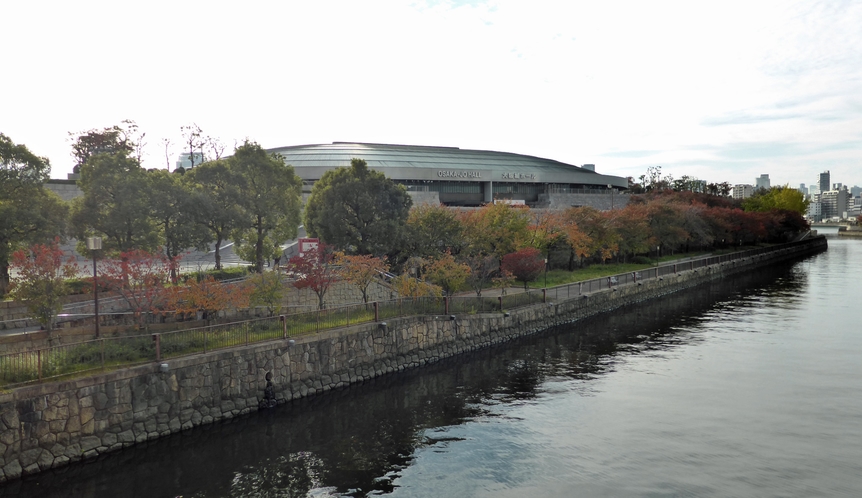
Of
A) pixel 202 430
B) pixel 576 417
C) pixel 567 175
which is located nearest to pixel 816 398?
pixel 576 417

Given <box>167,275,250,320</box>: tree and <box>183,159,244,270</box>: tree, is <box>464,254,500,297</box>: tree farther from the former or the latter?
<box>167,275,250,320</box>: tree

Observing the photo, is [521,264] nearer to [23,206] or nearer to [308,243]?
[308,243]

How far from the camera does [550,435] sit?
846 inches

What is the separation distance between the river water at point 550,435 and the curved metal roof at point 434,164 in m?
53.7

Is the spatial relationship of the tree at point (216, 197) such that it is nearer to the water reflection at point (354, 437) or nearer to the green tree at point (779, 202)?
the water reflection at point (354, 437)

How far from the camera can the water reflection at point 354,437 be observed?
1752 centimetres

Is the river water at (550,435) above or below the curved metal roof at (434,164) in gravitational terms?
below

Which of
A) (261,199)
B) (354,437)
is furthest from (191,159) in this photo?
(354,437)

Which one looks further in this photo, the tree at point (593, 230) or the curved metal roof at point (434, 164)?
the curved metal roof at point (434, 164)

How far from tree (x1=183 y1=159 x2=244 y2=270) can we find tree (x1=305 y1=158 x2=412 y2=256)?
224 inches

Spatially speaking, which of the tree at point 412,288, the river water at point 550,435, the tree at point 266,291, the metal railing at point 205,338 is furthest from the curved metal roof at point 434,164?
the river water at point 550,435

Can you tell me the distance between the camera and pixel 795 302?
50.9 meters

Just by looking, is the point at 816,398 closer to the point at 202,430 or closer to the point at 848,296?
the point at 202,430

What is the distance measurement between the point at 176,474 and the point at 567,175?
9159cm
